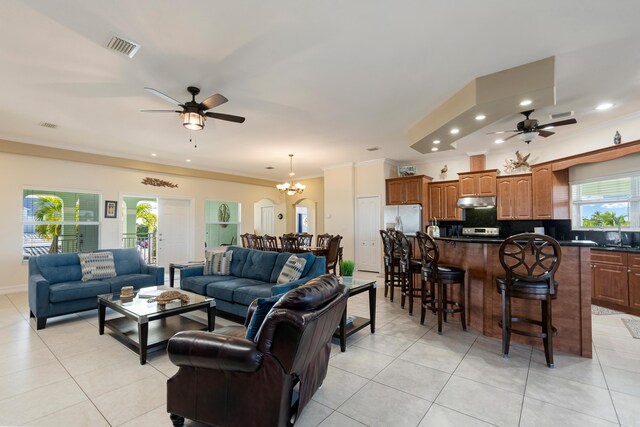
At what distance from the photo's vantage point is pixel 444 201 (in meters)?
7.00

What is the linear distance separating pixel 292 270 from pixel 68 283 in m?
3.02

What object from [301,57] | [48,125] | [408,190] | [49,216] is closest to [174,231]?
[49,216]

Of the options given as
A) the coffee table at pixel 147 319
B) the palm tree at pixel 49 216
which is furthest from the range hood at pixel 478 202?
the palm tree at pixel 49 216

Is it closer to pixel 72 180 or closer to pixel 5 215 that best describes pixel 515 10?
pixel 72 180

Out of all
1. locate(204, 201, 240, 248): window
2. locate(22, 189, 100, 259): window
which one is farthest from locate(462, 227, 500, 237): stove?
locate(22, 189, 100, 259): window

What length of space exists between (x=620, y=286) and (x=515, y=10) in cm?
430

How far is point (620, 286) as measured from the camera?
168 inches

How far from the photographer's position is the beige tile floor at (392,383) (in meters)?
1.98

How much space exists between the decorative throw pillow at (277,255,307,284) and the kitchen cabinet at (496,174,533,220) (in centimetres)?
475

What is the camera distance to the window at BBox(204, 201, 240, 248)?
8969 millimetres

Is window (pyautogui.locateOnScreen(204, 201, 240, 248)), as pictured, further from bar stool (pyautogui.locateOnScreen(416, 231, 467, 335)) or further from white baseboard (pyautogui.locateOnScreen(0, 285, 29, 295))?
bar stool (pyautogui.locateOnScreen(416, 231, 467, 335))

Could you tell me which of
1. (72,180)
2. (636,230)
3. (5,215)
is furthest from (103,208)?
(636,230)

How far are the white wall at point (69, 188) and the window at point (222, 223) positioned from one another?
1.76ft

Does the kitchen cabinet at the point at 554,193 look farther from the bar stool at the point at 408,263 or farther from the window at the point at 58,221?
the window at the point at 58,221
